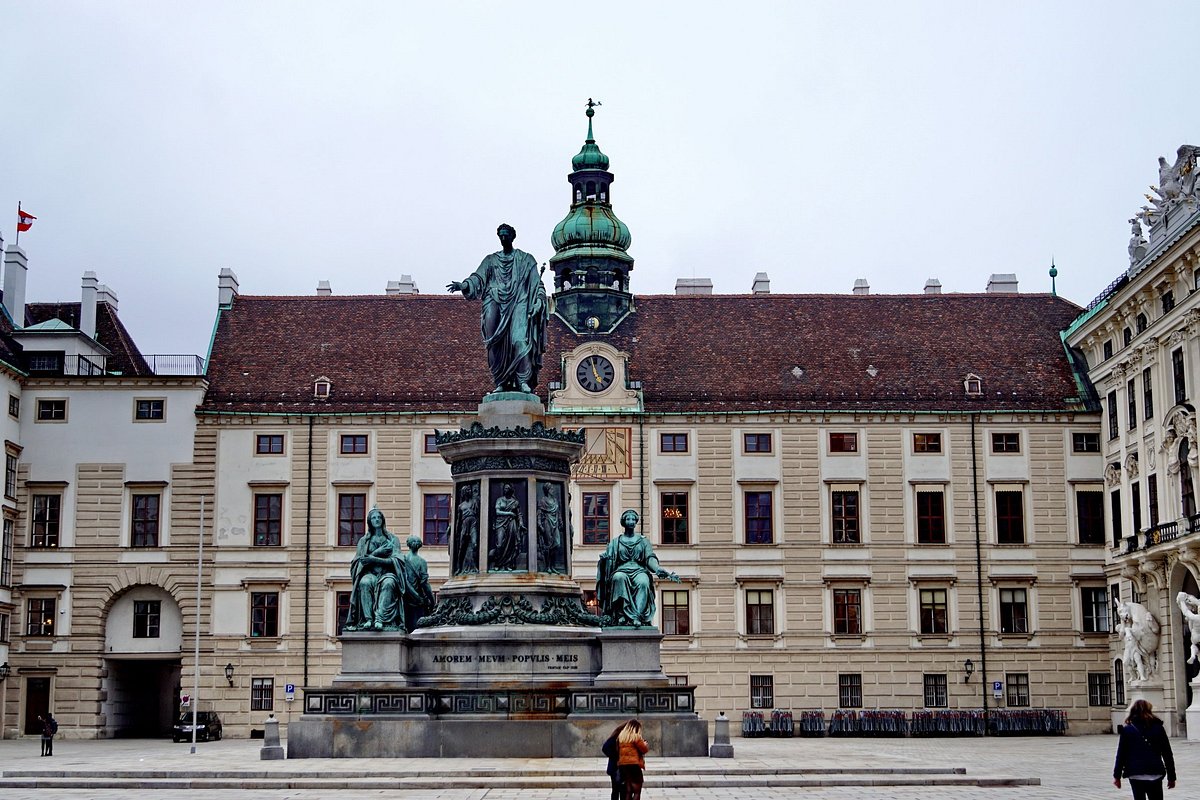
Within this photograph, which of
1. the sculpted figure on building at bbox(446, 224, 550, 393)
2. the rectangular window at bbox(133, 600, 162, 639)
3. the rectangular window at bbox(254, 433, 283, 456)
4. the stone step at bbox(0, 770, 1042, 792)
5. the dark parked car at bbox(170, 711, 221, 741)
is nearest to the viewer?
the stone step at bbox(0, 770, 1042, 792)

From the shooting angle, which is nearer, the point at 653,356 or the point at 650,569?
the point at 650,569

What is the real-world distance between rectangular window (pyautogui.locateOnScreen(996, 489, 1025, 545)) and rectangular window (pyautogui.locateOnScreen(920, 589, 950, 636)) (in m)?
3.05

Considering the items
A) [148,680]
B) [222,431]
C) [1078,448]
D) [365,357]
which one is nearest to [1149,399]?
[1078,448]

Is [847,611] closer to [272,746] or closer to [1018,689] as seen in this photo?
[1018,689]

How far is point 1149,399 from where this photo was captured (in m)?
55.9

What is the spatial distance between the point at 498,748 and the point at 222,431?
117 feet

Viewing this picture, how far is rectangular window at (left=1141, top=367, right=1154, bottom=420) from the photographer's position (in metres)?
55.7

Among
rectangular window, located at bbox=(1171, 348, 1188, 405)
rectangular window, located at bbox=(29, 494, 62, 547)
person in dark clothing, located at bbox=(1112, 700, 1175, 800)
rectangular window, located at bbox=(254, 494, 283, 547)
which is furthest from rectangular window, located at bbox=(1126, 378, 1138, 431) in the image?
person in dark clothing, located at bbox=(1112, 700, 1175, 800)

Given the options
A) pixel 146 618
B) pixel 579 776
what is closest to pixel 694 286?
pixel 146 618

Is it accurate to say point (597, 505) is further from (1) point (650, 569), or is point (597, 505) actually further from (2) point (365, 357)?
(1) point (650, 569)

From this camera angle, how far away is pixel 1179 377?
52438mm

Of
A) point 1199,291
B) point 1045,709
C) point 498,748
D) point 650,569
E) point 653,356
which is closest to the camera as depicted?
point 498,748

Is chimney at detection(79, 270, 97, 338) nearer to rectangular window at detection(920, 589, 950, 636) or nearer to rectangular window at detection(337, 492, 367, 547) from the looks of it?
rectangular window at detection(337, 492, 367, 547)

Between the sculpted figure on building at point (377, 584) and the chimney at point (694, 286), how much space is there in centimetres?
4066
